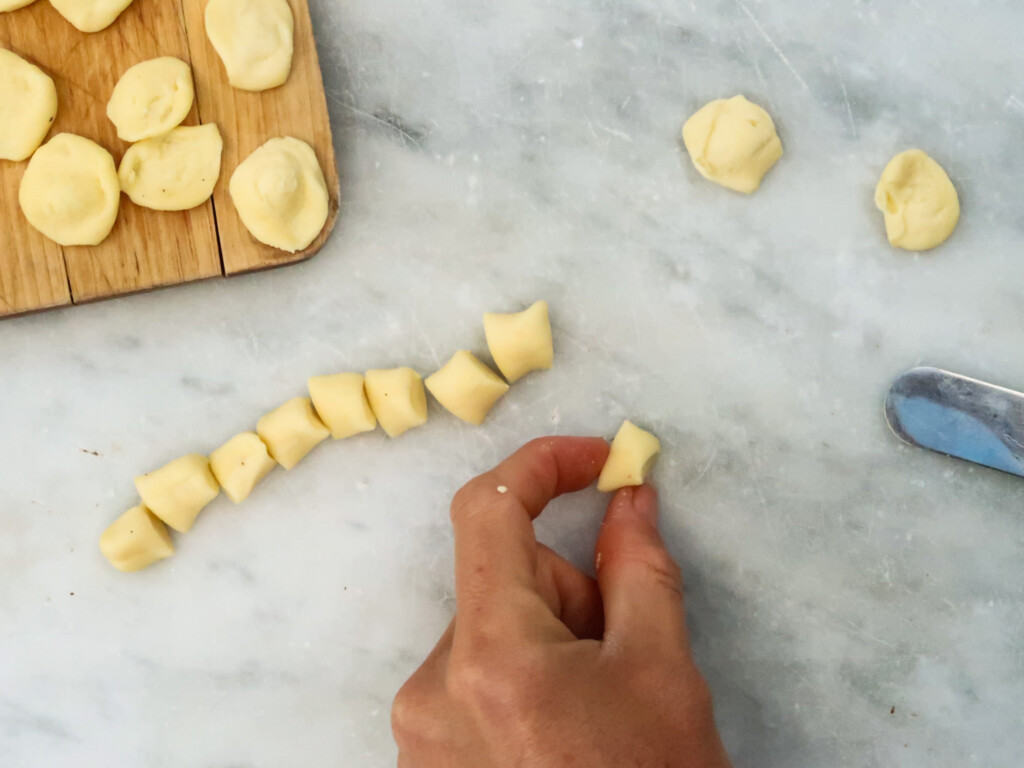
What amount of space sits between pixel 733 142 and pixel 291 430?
23.0 inches

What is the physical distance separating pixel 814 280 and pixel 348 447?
0.57m

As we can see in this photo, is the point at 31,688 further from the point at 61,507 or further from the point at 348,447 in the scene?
the point at 348,447

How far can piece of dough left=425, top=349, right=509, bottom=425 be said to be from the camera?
3.16 feet

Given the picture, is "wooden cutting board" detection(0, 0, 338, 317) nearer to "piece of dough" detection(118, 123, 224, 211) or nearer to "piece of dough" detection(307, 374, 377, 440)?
"piece of dough" detection(118, 123, 224, 211)

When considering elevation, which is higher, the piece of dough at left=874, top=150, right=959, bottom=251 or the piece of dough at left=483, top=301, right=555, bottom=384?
the piece of dough at left=874, top=150, right=959, bottom=251

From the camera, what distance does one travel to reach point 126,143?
0.96m

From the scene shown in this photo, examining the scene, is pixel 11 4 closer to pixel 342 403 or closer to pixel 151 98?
pixel 151 98

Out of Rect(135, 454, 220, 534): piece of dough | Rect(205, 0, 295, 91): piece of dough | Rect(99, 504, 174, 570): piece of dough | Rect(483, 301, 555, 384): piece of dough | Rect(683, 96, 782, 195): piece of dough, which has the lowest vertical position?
Rect(99, 504, 174, 570): piece of dough

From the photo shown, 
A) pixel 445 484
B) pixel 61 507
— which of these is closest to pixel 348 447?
pixel 445 484

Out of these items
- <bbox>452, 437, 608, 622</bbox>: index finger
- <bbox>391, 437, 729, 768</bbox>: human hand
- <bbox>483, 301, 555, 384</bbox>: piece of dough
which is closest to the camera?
<bbox>391, 437, 729, 768</bbox>: human hand

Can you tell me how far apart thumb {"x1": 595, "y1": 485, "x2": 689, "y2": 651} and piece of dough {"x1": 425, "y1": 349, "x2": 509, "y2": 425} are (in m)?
0.18

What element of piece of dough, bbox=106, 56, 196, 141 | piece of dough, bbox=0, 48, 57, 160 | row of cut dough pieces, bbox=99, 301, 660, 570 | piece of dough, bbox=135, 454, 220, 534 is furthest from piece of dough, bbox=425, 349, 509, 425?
piece of dough, bbox=0, 48, 57, 160

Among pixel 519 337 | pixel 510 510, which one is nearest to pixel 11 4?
pixel 519 337

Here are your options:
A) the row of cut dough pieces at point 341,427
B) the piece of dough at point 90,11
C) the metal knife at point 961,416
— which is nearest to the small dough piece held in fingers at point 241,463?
the row of cut dough pieces at point 341,427
